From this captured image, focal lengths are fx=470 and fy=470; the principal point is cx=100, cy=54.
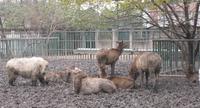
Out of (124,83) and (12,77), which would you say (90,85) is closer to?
(124,83)

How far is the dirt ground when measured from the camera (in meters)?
8.95

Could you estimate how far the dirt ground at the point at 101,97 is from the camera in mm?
8953

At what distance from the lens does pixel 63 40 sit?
63.9 ft

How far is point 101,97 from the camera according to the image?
32.2 feet

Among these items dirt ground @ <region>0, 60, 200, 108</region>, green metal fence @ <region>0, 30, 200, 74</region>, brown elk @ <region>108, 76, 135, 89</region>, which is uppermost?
green metal fence @ <region>0, 30, 200, 74</region>

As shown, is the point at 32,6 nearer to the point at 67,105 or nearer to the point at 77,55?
the point at 77,55

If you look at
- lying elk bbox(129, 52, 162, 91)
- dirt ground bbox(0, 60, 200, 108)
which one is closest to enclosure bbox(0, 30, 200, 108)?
dirt ground bbox(0, 60, 200, 108)

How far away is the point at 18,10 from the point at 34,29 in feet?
4.08

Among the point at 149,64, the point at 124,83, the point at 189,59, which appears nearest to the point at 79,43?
the point at 189,59

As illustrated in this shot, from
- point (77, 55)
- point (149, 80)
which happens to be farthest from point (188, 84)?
point (77, 55)

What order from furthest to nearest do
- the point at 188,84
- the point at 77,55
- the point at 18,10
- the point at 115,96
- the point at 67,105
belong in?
1. the point at 18,10
2. the point at 77,55
3. the point at 188,84
4. the point at 115,96
5. the point at 67,105

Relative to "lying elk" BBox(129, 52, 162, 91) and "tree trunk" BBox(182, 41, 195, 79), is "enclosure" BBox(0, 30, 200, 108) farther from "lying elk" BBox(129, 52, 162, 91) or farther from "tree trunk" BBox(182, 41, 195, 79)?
"lying elk" BBox(129, 52, 162, 91)

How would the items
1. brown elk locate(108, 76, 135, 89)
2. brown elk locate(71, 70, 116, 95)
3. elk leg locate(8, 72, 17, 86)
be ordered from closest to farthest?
brown elk locate(71, 70, 116, 95)
brown elk locate(108, 76, 135, 89)
elk leg locate(8, 72, 17, 86)

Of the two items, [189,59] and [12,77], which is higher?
[189,59]
